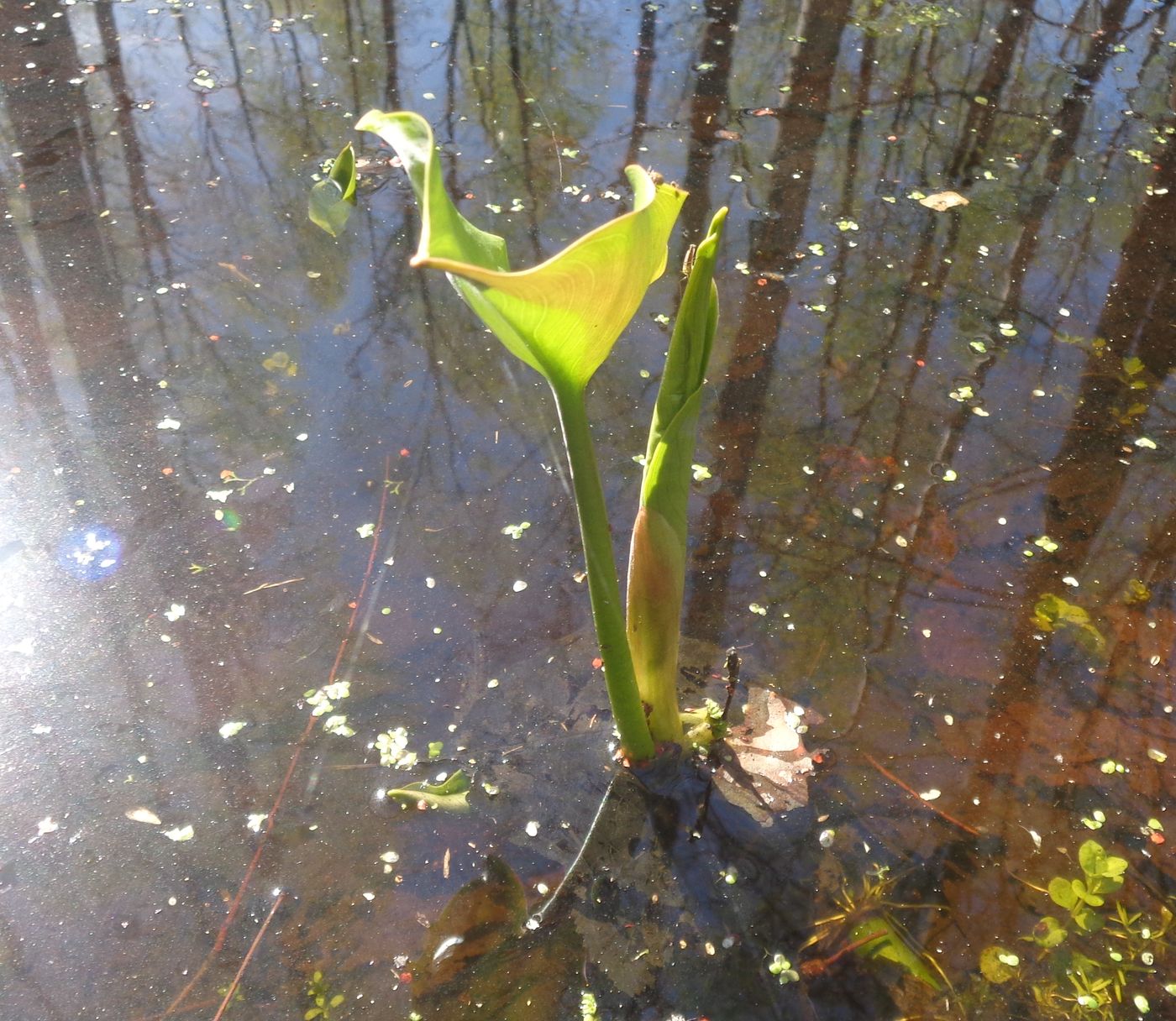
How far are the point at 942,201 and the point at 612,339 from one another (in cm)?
Result: 228

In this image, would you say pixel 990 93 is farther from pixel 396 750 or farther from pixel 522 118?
pixel 396 750

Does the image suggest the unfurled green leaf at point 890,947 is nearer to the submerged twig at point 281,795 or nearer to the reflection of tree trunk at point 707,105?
the submerged twig at point 281,795

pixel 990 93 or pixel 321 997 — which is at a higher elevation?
pixel 990 93

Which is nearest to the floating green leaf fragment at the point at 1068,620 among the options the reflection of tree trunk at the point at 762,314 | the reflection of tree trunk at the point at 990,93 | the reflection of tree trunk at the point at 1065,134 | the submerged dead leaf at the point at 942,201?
the reflection of tree trunk at the point at 762,314

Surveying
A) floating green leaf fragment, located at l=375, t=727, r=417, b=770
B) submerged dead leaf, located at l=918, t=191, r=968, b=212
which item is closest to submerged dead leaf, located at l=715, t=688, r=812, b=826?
floating green leaf fragment, located at l=375, t=727, r=417, b=770

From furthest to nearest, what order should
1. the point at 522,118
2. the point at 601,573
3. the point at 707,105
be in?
1. the point at 707,105
2. the point at 522,118
3. the point at 601,573

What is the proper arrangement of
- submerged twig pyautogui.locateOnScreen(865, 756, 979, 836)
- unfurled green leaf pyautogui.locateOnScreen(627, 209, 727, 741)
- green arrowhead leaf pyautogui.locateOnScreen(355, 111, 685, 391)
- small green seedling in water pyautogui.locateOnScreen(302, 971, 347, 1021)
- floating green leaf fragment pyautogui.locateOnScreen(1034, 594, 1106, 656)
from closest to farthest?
green arrowhead leaf pyautogui.locateOnScreen(355, 111, 685, 391), unfurled green leaf pyautogui.locateOnScreen(627, 209, 727, 741), small green seedling in water pyautogui.locateOnScreen(302, 971, 347, 1021), submerged twig pyautogui.locateOnScreen(865, 756, 979, 836), floating green leaf fragment pyautogui.locateOnScreen(1034, 594, 1106, 656)

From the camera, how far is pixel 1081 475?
83.5 inches

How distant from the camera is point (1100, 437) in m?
2.21

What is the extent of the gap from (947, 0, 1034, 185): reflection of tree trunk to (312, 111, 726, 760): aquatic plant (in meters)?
2.30

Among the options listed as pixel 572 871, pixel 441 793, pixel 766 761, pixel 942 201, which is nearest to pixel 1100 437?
pixel 942 201

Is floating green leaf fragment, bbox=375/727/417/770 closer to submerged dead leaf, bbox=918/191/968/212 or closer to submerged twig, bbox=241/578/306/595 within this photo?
submerged twig, bbox=241/578/306/595

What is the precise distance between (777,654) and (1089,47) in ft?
10.9

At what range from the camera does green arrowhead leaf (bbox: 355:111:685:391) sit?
818 millimetres
